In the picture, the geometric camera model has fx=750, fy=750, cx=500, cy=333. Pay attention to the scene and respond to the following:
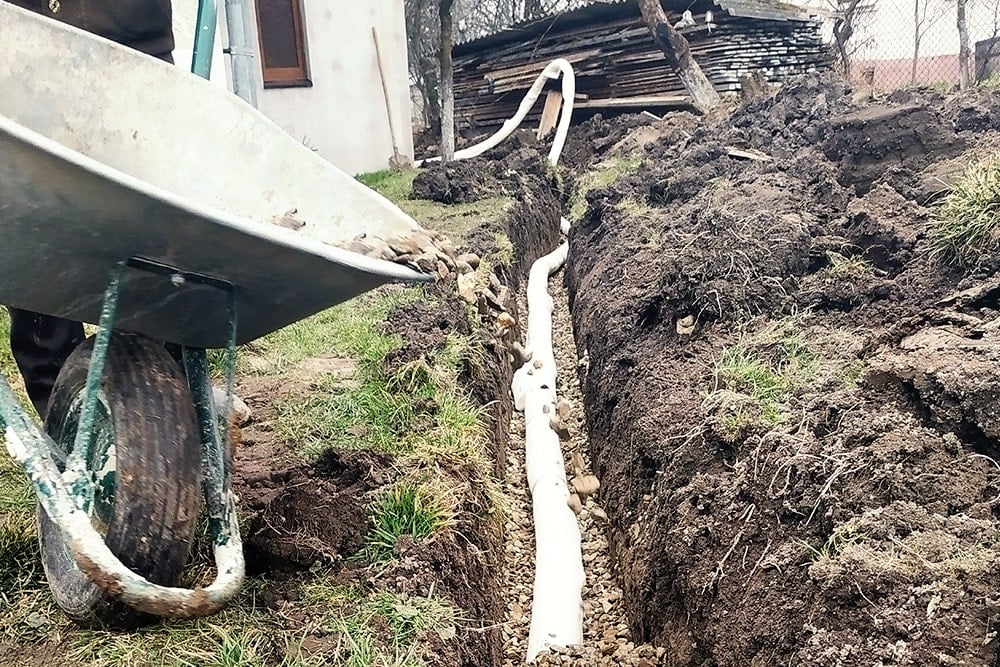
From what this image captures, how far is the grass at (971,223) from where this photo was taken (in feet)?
10.5

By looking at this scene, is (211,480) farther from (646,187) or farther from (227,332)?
(646,187)

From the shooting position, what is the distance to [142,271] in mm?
1894

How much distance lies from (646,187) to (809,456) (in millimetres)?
4420

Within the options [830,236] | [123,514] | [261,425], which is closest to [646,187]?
[830,236]

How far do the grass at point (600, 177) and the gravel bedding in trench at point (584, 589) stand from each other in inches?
145

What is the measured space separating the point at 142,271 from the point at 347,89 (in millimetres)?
8684

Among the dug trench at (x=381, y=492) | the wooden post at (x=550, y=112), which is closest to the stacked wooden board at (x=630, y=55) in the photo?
the wooden post at (x=550, y=112)

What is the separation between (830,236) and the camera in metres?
4.14

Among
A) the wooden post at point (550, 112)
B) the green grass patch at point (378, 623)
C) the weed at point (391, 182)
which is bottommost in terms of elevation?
the green grass patch at point (378, 623)

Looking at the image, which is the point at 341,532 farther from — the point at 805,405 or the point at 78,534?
the point at 805,405

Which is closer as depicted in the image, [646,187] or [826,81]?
[646,187]

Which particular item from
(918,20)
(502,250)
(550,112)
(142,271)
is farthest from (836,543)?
(918,20)

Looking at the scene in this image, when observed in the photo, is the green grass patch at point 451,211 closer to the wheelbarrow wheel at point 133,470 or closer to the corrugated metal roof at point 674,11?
the wheelbarrow wheel at point 133,470

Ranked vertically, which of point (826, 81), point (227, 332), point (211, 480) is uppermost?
point (826, 81)
